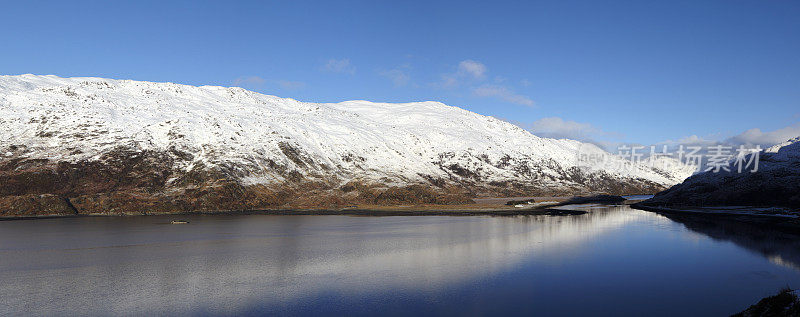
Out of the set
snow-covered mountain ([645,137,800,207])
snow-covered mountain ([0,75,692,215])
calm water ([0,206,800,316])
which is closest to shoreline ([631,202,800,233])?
snow-covered mountain ([645,137,800,207])

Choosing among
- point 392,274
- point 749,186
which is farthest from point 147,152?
point 749,186


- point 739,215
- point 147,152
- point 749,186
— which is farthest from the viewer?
point 147,152

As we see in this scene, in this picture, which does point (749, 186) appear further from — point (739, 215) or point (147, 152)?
point (147, 152)

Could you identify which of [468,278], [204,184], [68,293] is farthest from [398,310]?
[204,184]

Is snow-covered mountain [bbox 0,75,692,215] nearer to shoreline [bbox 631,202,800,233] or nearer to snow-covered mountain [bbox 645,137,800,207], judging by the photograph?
shoreline [bbox 631,202,800,233]

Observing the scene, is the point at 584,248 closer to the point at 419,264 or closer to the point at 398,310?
the point at 419,264
